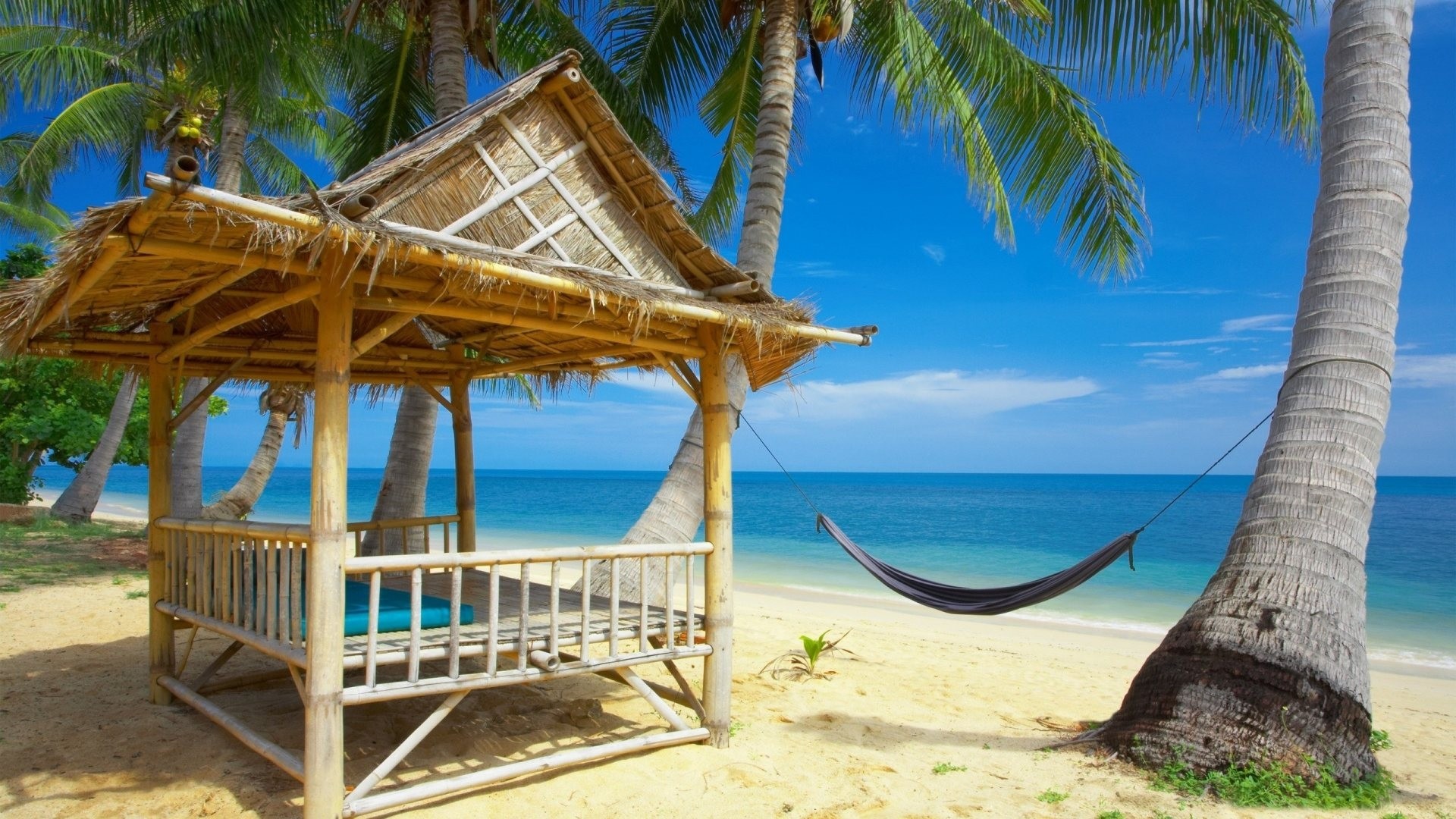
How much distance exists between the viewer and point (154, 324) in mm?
4652

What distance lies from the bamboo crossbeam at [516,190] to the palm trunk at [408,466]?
351 centimetres

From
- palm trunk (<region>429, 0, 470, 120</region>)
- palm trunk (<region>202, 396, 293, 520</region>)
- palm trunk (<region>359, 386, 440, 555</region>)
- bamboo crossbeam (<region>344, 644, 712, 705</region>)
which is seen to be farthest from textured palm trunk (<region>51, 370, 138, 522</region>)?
bamboo crossbeam (<region>344, 644, 712, 705</region>)

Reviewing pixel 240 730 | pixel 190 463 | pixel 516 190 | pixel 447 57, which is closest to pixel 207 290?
pixel 516 190

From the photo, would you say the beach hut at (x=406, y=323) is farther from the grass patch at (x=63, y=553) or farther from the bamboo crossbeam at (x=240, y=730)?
the grass patch at (x=63, y=553)

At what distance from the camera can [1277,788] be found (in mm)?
3555

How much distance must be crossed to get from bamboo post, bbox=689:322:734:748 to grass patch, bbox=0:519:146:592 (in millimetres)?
7197

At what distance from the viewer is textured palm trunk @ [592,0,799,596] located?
6270 mm

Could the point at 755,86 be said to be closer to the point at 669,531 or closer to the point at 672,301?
the point at 669,531

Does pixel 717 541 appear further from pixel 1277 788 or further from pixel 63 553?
pixel 63 553

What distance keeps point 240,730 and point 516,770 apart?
128 centimetres

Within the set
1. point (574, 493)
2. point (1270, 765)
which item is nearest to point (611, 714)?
point (1270, 765)

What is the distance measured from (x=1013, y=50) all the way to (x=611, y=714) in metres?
6.85

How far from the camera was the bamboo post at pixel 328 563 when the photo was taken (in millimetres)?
3180

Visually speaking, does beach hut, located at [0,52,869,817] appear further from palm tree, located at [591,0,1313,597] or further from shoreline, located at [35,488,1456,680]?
shoreline, located at [35,488,1456,680]
